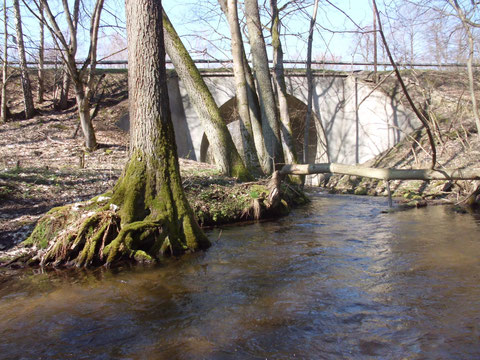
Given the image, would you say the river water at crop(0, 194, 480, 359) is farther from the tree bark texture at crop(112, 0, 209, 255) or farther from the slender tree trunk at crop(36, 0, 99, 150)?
the slender tree trunk at crop(36, 0, 99, 150)

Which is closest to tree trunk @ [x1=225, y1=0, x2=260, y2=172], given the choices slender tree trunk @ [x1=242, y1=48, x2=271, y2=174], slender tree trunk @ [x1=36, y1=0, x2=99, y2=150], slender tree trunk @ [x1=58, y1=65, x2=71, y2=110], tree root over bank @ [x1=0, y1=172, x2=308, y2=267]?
slender tree trunk @ [x1=242, y1=48, x2=271, y2=174]

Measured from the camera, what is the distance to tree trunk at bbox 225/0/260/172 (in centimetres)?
1165

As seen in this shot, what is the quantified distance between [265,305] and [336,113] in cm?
1729

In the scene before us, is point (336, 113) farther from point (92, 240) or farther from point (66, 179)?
point (92, 240)

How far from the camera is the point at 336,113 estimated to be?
20500 mm

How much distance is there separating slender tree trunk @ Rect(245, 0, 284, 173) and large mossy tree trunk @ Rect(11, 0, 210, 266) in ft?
18.3

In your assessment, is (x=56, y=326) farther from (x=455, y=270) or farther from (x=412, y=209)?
(x=412, y=209)

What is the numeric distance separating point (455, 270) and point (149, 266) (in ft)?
13.1

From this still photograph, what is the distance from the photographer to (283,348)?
3498mm

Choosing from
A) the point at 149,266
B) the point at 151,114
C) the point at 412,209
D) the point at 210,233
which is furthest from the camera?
the point at 412,209

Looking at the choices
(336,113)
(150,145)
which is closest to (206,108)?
(150,145)

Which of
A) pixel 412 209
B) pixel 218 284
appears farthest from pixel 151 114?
pixel 412 209

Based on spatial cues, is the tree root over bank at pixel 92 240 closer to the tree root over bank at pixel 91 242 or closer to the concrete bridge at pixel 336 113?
the tree root over bank at pixel 91 242

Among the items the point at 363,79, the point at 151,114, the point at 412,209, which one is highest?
the point at 363,79
